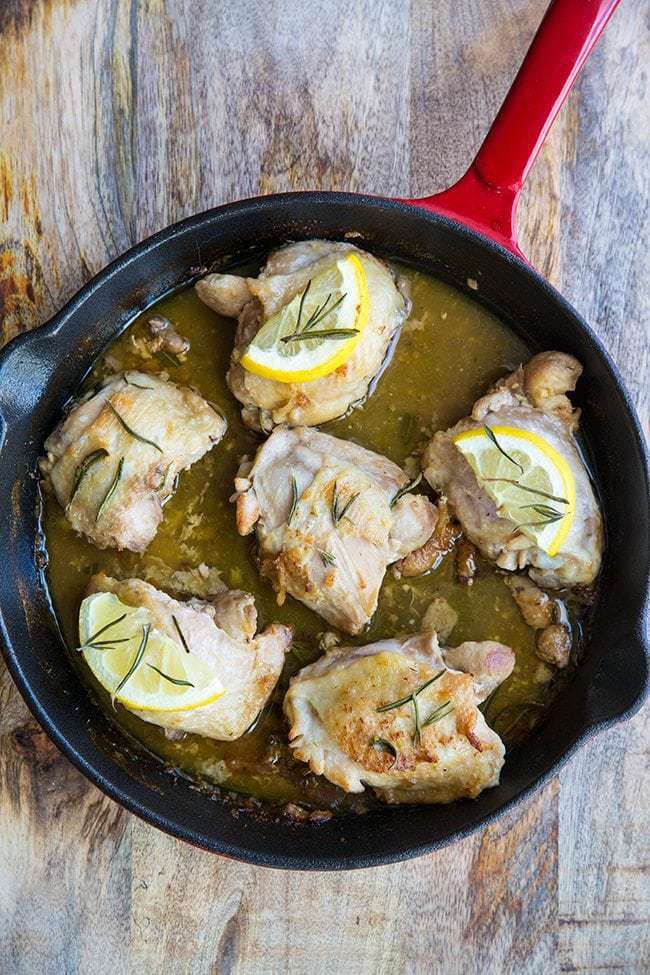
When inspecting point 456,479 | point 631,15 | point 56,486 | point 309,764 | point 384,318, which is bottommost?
point 309,764

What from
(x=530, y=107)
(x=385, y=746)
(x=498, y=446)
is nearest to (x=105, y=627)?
(x=385, y=746)

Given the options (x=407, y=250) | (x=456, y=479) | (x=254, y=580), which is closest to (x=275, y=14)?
(x=407, y=250)

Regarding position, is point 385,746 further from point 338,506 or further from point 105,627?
point 105,627

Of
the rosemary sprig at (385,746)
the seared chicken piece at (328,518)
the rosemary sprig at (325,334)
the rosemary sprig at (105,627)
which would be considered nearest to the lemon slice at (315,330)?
the rosemary sprig at (325,334)

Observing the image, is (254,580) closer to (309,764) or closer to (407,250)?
(309,764)

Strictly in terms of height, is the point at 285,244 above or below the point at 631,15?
below

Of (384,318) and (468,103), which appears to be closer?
(384,318)
